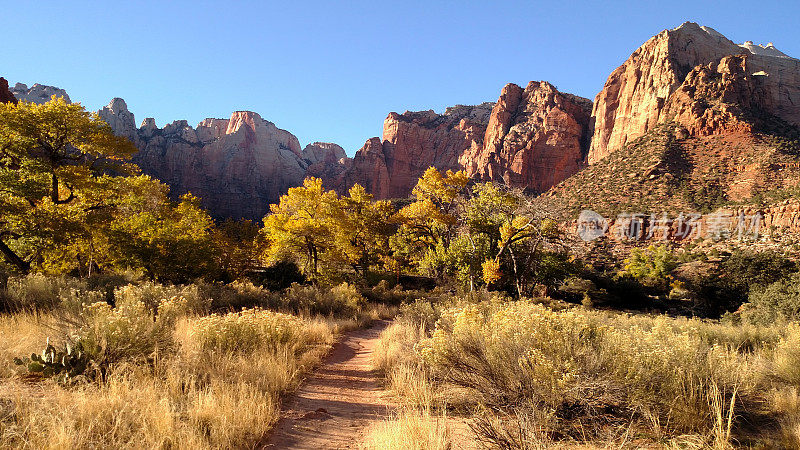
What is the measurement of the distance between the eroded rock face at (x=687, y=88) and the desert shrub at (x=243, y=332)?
251 ft

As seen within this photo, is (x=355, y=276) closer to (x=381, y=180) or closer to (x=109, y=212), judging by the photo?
(x=109, y=212)

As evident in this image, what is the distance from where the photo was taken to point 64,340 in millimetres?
4445

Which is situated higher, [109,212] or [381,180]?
[381,180]

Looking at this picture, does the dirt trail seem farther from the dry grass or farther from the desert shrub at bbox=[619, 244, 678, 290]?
the desert shrub at bbox=[619, 244, 678, 290]

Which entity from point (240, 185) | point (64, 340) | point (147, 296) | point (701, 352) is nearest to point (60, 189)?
point (147, 296)

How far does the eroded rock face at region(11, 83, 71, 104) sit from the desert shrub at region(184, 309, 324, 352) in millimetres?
132132

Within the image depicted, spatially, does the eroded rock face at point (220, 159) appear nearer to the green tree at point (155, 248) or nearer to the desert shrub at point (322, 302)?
the green tree at point (155, 248)

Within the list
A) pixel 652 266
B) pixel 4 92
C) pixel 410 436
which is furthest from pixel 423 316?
pixel 652 266

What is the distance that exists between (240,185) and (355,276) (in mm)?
103477

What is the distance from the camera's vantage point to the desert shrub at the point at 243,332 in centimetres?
543

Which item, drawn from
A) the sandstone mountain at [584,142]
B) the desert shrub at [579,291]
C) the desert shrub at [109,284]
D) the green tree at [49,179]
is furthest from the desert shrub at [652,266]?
the green tree at [49,179]

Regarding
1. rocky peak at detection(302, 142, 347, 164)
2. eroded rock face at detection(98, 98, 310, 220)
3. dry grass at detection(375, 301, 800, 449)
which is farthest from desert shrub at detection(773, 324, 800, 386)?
rocky peak at detection(302, 142, 347, 164)

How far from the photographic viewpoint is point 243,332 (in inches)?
229

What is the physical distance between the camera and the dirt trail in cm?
360
